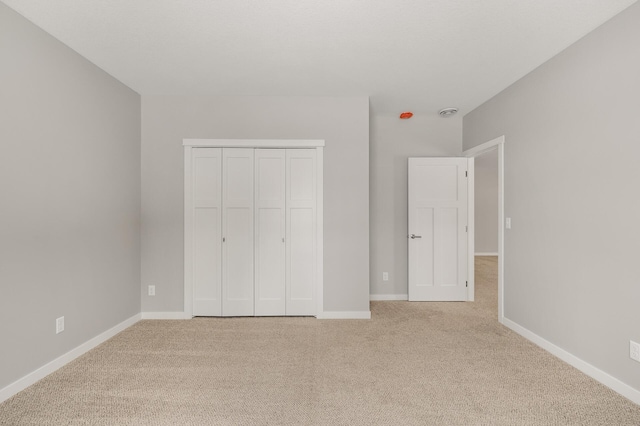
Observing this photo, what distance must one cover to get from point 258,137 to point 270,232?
1116mm

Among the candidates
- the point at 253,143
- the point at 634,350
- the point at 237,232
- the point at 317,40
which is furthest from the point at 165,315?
the point at 634,350

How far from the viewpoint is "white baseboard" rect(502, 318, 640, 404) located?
1.90 m

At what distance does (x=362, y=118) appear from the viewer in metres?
3.33

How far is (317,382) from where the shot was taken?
207 cm

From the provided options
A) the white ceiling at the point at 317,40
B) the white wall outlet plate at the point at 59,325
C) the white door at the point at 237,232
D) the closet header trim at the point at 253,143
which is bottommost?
the white wall outlet plate at the point at 59,325

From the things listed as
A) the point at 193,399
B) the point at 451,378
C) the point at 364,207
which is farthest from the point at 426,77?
the point at 193,399

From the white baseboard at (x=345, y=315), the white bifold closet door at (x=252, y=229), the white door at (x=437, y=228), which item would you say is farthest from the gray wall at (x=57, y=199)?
the white door at (x=437, y=228)

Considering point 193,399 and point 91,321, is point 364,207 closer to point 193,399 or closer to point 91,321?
point 193,399

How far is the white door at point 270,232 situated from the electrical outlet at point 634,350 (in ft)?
9.46

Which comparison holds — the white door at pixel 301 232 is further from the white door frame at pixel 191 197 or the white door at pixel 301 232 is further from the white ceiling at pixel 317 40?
the white ceiling at pixel 317 40

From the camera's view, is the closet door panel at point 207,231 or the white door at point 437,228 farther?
the white door at point 437,228

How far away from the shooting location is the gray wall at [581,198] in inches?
75.5

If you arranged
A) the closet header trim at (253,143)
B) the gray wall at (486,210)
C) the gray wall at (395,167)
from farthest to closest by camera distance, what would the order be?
1. the gray wall at (486,210)
2. the gray wall at (395,167)
3. the closet header trim at (253,143)

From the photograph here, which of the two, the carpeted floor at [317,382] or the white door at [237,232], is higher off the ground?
the white door at [237,232]
